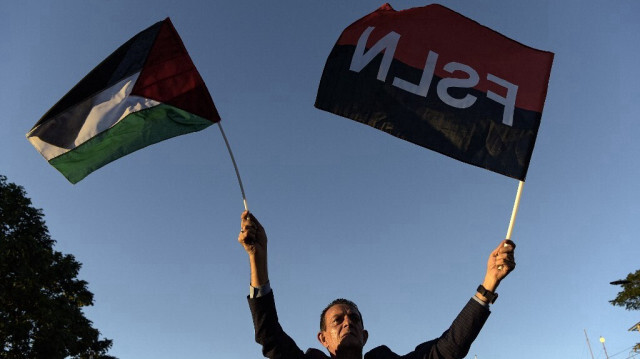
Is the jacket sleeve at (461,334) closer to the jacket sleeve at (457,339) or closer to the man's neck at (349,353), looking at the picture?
the jacket sleeve at (457,339)

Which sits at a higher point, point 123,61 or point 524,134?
point 123,61

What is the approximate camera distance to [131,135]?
520 centimetres

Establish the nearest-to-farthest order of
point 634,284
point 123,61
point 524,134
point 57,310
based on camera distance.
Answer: point 524,134 → point 123,61 → point 57,310 → point 634,284

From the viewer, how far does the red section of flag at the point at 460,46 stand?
4988 millimetres

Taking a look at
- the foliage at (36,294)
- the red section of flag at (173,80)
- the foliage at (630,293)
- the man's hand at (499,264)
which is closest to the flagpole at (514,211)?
the man's hand at (499,264)

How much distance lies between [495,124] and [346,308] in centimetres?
262

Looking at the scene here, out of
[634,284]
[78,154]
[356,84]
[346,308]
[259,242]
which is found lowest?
[346,308]

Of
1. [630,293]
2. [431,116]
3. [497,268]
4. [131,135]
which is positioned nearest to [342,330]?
[497,268]

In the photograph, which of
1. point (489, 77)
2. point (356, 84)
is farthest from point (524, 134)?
point (356, 84)

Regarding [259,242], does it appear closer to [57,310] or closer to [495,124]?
[495,124]

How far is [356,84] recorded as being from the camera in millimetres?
5039

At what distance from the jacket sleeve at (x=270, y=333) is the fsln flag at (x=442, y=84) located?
8.06 feet

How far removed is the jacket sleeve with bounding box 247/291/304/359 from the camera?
2941 mm

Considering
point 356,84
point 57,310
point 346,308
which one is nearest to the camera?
point 346,308
